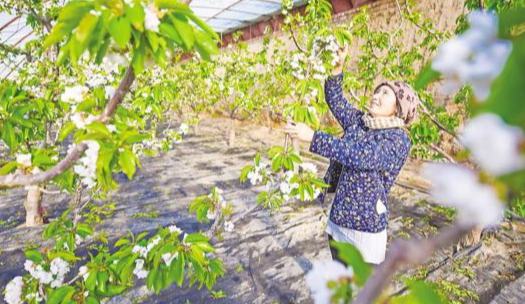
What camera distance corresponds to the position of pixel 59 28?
31.0 inches

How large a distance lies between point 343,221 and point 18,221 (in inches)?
174

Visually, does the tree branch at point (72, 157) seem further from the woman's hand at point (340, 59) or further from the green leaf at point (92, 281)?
the woman's hand at point (340, 59)

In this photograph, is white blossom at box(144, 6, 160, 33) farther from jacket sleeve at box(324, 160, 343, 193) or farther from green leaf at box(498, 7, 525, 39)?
jacket sleeve at box(324, 160, 343, 193)

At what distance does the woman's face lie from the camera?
70.9 inches

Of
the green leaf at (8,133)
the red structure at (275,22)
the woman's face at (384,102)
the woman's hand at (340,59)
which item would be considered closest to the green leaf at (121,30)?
the green leaf at (8,133)

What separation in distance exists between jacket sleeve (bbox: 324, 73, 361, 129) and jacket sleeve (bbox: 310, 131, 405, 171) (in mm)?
427

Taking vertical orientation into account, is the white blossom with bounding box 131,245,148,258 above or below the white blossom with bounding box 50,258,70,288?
above

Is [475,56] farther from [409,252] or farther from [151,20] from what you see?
[151,20]

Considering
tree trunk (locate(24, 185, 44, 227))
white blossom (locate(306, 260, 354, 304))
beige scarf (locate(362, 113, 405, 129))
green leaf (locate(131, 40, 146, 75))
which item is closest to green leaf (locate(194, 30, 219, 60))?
green leaf (locate(131, 40, 146, 75))

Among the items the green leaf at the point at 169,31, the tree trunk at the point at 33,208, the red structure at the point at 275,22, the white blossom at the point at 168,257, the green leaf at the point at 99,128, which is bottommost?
the tree trunk at the point at 33,208

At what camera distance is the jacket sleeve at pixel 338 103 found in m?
2.11

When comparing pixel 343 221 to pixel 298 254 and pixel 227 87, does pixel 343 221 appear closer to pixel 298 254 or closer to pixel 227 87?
pixel 298 254

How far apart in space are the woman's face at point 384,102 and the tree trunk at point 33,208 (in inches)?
160

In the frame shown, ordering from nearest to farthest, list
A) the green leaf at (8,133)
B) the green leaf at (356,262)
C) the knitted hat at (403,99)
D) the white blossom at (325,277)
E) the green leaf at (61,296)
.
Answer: the green leaf at (356,262), the white blossom at (325,277), the green leaf at (61,296), the green leaf at (8,133), the knitted hat at (403,99)
